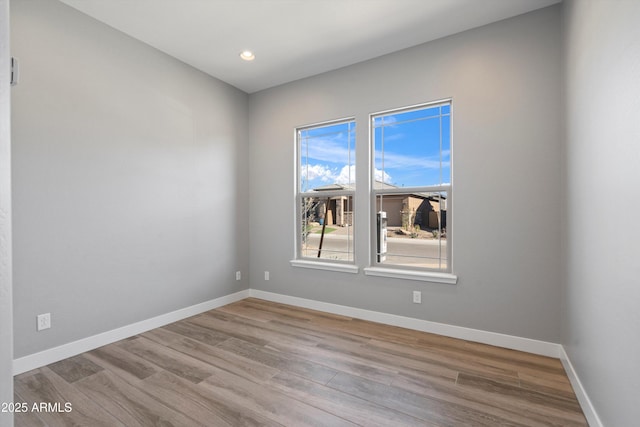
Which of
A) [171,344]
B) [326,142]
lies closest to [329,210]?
[326,142]

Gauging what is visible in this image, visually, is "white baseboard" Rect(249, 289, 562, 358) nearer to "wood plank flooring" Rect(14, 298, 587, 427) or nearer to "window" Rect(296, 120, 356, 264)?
"wood plank flooring" Rect(14, 298, 587, 427)

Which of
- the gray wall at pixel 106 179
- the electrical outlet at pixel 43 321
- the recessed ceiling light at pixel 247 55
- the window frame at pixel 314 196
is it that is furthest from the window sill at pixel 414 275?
the electrical outlet at pixel 43 321

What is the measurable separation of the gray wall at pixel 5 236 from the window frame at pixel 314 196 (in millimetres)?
2880

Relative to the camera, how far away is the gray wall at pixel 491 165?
2443 mm

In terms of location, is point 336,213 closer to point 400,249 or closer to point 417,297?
point 400,249

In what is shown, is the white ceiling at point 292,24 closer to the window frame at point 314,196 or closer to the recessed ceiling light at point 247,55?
the recessed ceiling light at point 247,55

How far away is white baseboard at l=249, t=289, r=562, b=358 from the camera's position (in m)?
2.47

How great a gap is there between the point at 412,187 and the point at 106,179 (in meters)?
2.89

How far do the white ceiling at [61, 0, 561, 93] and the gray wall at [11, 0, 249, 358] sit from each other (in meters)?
0.30

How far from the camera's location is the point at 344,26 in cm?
272

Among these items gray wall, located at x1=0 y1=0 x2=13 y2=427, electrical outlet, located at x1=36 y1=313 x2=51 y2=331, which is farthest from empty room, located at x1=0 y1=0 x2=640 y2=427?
gray wall, located at x1=0 y1=0 x2=13 y2=427

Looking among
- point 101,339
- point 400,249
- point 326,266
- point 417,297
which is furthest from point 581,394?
point 101,339

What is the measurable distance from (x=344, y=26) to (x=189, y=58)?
1.72m

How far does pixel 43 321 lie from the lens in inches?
90.1
